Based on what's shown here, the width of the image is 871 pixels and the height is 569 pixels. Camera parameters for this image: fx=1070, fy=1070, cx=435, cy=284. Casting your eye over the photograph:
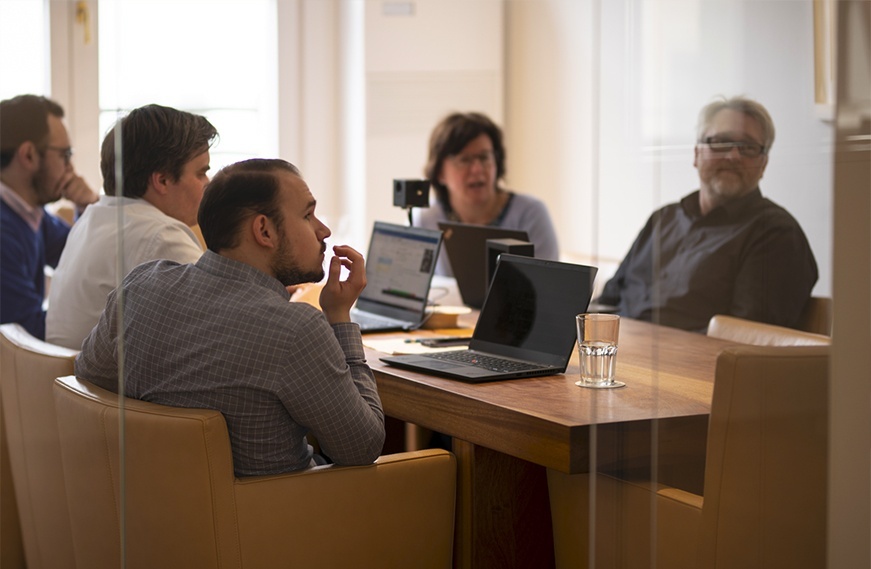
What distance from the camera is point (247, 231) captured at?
6.18 feet

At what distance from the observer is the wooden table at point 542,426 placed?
165 cm

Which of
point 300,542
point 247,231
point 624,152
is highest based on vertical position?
point 624,152

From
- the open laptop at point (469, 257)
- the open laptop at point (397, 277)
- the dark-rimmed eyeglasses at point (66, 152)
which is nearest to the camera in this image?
the open laptop at point (397, 277)

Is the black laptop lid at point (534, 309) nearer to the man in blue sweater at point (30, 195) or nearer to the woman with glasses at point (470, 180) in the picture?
the man in blue sweater at point (30, 195)

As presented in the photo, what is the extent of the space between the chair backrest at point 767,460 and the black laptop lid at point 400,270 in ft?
4.54

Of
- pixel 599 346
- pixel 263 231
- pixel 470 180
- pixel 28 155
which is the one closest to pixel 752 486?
pixel 599 346

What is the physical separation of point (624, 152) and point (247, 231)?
0.68 meters

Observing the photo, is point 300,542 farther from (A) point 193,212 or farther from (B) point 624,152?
(B) point 624,152

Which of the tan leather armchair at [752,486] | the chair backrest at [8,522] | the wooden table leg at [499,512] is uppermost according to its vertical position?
the tan leather armchair at [752,486]

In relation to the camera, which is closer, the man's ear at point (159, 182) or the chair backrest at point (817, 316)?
the chair backrest at point (817, 316)

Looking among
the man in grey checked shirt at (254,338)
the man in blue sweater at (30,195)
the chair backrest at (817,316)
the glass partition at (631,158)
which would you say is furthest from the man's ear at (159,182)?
the chair backrest at (817,316)

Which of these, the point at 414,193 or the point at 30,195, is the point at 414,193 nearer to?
the point at 414,193

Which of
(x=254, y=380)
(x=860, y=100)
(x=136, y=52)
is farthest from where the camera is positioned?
(x=136, y=52)

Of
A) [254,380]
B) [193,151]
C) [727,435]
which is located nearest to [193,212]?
[193,151]
